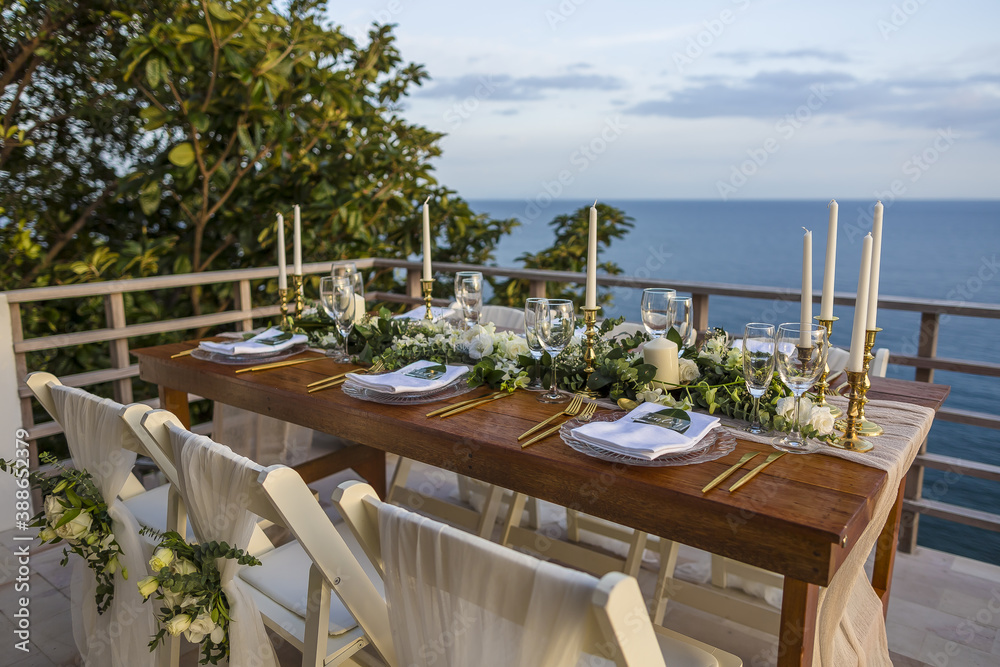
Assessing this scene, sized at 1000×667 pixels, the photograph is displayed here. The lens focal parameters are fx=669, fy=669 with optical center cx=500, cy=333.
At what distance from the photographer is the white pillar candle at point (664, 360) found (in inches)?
60.7

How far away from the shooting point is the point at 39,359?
392 cm

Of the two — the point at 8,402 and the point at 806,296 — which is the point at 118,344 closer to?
the point at 8,402

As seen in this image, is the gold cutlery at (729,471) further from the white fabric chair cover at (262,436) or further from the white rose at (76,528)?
the white fabric chair cover at (262,436)

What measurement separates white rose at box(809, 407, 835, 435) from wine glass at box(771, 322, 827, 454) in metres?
0.03

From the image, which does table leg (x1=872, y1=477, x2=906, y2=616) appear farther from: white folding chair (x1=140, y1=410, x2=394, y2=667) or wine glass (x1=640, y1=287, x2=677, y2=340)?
white folding chair (x1=140, y1=410, x2=394, y2=667)

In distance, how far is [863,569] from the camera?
55.5 inches

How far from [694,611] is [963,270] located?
31.1 meters

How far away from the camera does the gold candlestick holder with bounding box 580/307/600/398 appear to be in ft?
5.16

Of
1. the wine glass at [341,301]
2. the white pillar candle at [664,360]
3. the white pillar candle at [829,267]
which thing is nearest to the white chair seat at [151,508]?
the wine glass at [341,301]

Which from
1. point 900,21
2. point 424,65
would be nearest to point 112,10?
point 424,65

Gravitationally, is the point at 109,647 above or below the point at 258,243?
below

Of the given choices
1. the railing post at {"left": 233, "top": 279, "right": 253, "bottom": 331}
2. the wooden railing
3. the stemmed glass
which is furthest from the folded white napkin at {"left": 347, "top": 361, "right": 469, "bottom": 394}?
the railing post at {"left": 233, "top": 279, "right": 253, "bottom": 331}

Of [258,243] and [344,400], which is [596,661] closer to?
[344,400]

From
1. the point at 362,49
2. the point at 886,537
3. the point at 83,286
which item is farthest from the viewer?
the point at 362,49
